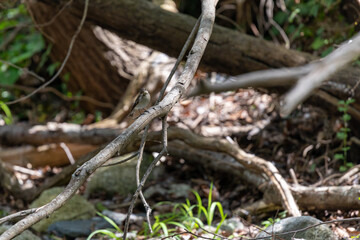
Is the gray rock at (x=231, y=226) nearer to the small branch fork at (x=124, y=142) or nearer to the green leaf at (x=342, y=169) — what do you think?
the green leaf at (x=342, y=169)

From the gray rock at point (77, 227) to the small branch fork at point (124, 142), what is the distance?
2.32 m

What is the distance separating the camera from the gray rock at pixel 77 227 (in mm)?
4039

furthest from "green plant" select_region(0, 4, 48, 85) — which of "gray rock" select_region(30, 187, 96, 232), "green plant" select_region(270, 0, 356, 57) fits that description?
"green plant" select_region(270, 0, 356, 57)

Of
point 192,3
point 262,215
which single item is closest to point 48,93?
point 192,3

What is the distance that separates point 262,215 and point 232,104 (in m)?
2.46

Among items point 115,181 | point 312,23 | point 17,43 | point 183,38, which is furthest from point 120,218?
point 17,43

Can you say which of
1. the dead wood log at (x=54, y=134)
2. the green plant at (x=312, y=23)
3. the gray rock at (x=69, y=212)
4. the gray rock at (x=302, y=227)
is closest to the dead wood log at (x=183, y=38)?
the green plant at (x=312, y=23)

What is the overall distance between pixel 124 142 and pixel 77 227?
8.19ft

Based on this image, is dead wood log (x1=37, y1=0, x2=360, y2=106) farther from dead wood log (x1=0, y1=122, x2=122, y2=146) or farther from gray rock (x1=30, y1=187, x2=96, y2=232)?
gray rock (x1=30, y1=187, x2=96, y2=232)

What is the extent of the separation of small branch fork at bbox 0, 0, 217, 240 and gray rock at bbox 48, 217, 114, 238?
232 cm

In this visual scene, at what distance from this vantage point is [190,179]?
5164 millimetres

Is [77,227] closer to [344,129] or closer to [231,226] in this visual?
[231,226]

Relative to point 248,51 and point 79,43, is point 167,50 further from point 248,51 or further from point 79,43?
point 79,43

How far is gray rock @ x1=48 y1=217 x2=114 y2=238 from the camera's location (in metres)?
4.04
